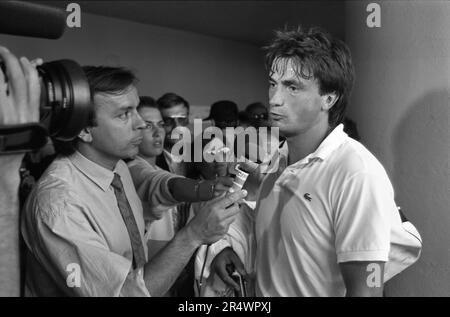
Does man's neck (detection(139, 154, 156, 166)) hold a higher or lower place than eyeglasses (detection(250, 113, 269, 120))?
lower

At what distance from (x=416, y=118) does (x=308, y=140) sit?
565mm

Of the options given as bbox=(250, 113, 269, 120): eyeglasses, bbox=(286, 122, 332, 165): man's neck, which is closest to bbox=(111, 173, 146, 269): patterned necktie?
bbox=(286, 122, 332, 165): man's neck

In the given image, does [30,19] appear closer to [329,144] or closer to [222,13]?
[329,144]

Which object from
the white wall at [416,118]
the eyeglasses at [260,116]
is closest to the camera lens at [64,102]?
the white wall at [416,118]

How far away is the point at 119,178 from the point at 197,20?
4.30 metres

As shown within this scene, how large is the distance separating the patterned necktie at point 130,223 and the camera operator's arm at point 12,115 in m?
0.64

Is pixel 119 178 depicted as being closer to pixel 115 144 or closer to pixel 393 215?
pixel 115 144

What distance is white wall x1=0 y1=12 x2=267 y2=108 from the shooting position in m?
4.73

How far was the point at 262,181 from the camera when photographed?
136 centimetres

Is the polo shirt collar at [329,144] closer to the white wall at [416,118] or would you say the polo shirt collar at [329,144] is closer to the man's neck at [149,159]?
the white wall at [416,118]

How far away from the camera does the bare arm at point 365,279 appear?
3.24ft

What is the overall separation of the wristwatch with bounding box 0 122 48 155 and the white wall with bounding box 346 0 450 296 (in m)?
1.22

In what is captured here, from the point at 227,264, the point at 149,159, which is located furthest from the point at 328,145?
the point at 149,159

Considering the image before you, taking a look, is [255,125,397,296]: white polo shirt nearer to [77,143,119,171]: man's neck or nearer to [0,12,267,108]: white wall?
[77,143,119,171]: man's neck
